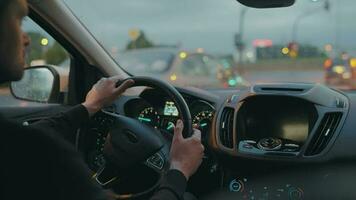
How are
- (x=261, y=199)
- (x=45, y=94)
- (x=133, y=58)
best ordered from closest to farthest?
(x=261, y=199), (x=45, y=94), (x=133, y=58)

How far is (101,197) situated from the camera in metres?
1.74

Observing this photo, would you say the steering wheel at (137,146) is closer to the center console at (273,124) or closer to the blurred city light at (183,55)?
the center console at (273,124)

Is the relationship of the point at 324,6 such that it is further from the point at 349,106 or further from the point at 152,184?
the point at 152,184

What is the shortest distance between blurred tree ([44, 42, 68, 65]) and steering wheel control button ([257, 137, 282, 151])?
1.40 meters

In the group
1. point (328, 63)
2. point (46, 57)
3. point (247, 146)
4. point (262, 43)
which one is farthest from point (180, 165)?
point (328, 63)

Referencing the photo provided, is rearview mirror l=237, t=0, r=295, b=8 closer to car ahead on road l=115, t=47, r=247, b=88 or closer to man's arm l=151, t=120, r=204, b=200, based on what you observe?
man's arm l=151, t=120, r=204, b=200

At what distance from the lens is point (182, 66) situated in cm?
1002

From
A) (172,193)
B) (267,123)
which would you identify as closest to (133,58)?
(267,123)

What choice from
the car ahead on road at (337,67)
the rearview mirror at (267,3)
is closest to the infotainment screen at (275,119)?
the rearview mirror at (267,3)

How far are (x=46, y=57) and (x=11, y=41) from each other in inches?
113

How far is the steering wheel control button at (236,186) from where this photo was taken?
12.3 ft

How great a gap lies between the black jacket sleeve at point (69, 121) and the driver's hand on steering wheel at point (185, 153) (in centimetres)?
83

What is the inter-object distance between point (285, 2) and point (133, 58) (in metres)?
6.02

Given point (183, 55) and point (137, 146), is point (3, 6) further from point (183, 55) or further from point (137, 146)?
point (183, 55)
